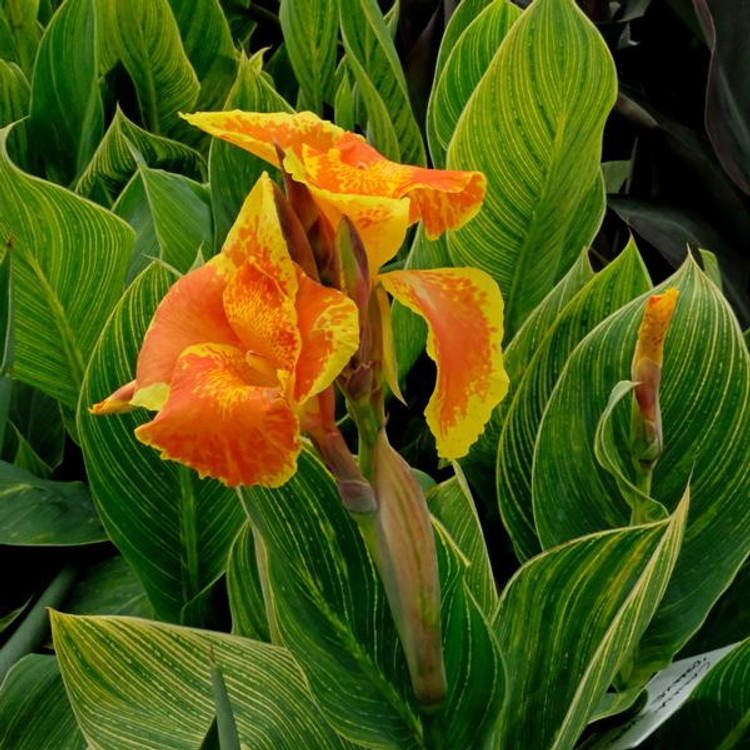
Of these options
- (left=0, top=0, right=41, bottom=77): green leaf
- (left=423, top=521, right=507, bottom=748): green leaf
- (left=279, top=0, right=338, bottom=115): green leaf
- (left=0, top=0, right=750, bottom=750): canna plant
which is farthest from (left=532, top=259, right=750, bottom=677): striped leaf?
(left=0, top=0, right=41, bottom=77): green leaf

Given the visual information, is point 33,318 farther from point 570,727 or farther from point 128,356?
point 570,727

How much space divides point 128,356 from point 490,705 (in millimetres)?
282

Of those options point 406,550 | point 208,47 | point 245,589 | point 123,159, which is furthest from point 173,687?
point 208,47

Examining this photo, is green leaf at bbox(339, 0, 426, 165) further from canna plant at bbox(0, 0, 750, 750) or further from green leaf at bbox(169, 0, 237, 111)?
green leaf at bbox(169, 0, 237, 111)

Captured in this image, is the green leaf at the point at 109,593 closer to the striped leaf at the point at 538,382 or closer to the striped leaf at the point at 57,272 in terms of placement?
the striped leaf at the point at 57,272

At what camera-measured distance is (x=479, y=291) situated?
15.1 inches

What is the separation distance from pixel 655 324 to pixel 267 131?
190 mm

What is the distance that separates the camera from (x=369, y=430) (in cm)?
40

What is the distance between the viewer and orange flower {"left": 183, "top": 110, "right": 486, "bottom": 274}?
1.18 feet

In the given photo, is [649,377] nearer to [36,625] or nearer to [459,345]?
[459,345]

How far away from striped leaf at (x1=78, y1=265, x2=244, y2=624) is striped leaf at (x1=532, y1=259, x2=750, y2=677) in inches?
7.3

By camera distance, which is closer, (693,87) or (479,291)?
(479,291)

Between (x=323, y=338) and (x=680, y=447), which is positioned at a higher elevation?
(x=323, y=338)

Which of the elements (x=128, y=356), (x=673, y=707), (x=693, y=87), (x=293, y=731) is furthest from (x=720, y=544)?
(x=693, y=87)
